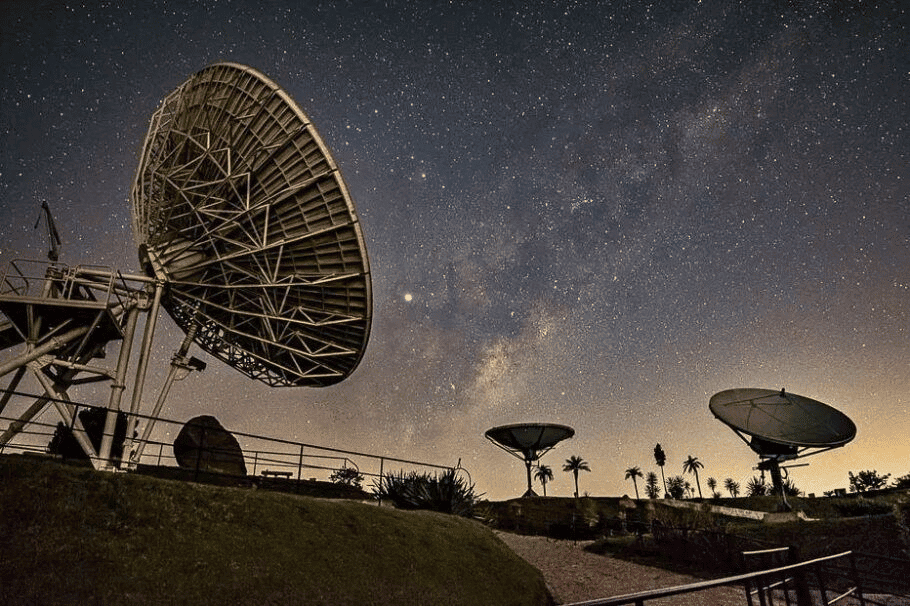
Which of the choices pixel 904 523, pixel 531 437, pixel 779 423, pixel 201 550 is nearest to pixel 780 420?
pixel 779 423

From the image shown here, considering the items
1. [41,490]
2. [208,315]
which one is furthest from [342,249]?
[41,490]

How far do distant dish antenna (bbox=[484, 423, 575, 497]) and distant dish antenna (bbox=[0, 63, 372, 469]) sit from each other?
853 inches

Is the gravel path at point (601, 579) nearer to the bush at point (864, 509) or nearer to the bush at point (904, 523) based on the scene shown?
the bush at point (904, 523)

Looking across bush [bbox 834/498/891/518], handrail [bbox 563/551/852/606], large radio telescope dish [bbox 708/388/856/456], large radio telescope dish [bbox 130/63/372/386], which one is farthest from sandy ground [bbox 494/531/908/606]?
large radio telescope dish [bbox 708/388/856/456]

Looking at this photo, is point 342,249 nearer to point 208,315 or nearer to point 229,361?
point 208,315

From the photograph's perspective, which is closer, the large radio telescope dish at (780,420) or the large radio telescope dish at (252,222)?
the large radio telescope dish at (252,222)

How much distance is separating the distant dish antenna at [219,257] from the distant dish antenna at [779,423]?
2241 cm

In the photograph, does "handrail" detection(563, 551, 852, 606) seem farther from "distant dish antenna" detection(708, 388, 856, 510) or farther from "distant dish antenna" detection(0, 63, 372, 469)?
"distant dish antenna" detection(708, 388, 856, 510)

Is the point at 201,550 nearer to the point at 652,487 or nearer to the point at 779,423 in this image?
the point at 779,423

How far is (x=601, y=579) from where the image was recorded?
18266 mm

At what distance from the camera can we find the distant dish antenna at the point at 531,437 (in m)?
41.5

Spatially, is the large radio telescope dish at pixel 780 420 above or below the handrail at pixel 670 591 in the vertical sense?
above

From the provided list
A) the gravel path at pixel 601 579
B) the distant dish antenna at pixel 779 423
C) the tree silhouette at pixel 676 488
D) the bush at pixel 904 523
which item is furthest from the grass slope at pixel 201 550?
the tree silhouette at pixel 676 488

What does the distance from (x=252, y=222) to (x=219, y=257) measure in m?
1.94
